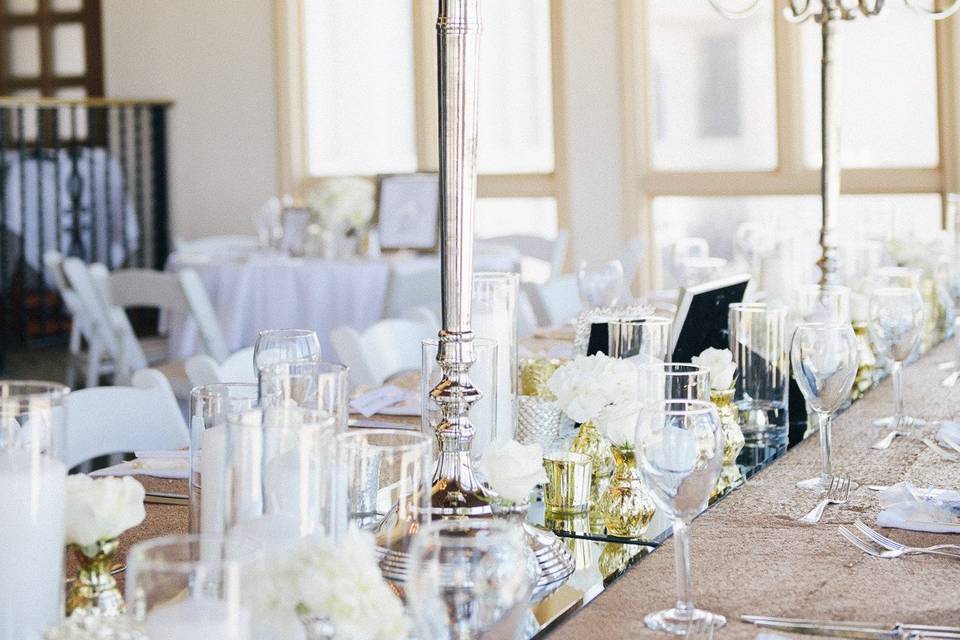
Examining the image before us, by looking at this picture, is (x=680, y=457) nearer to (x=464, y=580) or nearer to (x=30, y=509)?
(x=464, y=580)

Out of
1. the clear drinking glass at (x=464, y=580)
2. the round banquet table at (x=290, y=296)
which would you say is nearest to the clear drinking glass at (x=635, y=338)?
the clear drinking glass at (x=464, y=580)

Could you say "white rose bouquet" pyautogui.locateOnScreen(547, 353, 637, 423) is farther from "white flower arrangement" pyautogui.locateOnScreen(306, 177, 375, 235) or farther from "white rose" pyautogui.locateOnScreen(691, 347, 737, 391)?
"white flower arrangement" pyautogui.locateOnScreen(306, 177, 375, 235)

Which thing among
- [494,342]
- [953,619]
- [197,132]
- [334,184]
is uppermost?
[197,132]

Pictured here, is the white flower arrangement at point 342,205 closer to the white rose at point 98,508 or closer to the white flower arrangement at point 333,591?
the white rose at point 98,508

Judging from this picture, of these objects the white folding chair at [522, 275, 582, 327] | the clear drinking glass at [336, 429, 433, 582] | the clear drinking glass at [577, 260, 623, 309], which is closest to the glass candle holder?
the clear drinking glass at [336, 429, 433, 582]

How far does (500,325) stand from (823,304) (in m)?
0.79

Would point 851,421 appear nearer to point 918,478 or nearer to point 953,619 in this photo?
point 918,478

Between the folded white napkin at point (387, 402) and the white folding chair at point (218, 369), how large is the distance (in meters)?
0.19

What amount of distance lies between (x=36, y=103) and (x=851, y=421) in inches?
232

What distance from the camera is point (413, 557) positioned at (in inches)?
31.5

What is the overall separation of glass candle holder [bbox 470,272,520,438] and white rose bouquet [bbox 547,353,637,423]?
0.07 m

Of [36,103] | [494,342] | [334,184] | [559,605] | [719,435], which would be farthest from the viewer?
[36,103]

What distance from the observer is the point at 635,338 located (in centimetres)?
166

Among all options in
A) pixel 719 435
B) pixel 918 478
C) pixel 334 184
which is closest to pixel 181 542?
pixel 719 435
